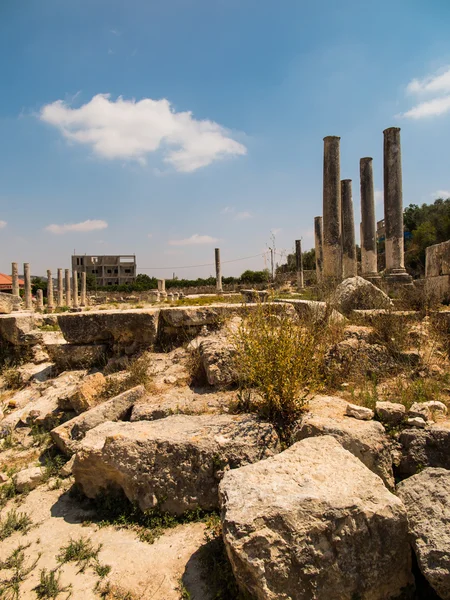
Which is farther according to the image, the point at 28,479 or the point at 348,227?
the point at 348,227

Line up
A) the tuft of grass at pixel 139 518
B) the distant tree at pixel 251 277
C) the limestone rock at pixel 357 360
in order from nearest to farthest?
1. the tuft of grass at pixel 139 518
2. the limestone rock at pixel 357 360
3. the distant tree at pixel 251 277

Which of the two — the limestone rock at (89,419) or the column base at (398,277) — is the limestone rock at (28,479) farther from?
the column base at (398,277)

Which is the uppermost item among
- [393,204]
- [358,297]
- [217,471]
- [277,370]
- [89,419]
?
[393,204]

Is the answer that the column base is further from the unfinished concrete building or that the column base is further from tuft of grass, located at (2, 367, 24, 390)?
the unfinished concrete building

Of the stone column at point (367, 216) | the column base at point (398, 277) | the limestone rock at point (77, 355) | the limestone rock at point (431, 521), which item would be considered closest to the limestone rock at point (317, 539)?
the limestone rock at point (431, 521)

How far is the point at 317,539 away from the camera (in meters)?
2.13

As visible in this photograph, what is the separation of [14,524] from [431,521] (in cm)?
305

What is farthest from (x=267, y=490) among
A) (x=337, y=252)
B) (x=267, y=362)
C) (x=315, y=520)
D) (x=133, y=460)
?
(x=337, y=252)

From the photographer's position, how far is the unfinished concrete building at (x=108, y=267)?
70812 mm

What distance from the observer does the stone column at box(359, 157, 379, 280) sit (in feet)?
53.5

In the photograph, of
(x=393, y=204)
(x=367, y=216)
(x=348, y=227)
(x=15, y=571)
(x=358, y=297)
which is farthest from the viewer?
(x=348, y=227)

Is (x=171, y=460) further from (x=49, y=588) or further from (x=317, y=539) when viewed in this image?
(x=317, y=539)

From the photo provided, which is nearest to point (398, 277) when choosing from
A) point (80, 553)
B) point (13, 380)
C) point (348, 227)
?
point (348, 227)

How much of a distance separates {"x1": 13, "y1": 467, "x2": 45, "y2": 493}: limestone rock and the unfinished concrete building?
68.8m
